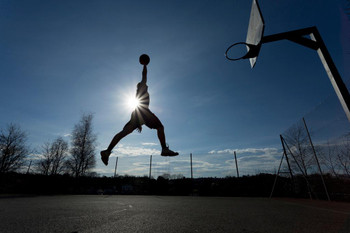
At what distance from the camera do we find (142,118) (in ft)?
10.5

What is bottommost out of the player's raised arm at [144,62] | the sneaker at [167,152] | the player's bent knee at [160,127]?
the sneaker at [167,152]

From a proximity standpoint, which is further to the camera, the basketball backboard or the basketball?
the basketball

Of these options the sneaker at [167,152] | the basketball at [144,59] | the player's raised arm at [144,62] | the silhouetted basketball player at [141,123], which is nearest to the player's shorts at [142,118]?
the silhouetted basketball player at [141,123]

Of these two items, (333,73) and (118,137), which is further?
(118,137)

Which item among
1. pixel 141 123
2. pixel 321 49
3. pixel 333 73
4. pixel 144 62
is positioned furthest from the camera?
pixel 144 62

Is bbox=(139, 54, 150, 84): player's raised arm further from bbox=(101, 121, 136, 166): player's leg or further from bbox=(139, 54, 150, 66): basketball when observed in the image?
bbox=(101, 121, 136, 166): player's leg

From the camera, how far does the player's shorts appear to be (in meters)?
3.19

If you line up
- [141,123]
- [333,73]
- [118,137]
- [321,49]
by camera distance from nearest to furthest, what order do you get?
[333,73], [321,49], [118,137], [141,123]

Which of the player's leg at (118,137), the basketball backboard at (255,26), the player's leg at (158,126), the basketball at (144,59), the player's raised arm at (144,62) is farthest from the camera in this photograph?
the basketball at (144,59)

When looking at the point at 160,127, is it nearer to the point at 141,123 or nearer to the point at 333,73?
the point at 141,123

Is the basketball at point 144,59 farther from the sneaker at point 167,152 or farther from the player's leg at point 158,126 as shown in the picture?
the sneaker at point 167,152

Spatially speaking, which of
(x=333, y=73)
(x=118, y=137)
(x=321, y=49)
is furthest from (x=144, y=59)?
(x=333, y=73)

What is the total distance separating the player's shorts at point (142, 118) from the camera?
3.19 meters

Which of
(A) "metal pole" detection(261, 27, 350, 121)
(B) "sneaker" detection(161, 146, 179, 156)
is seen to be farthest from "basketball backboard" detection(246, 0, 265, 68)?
(B) "sneaker" detection(161, 146, 179, 156)
